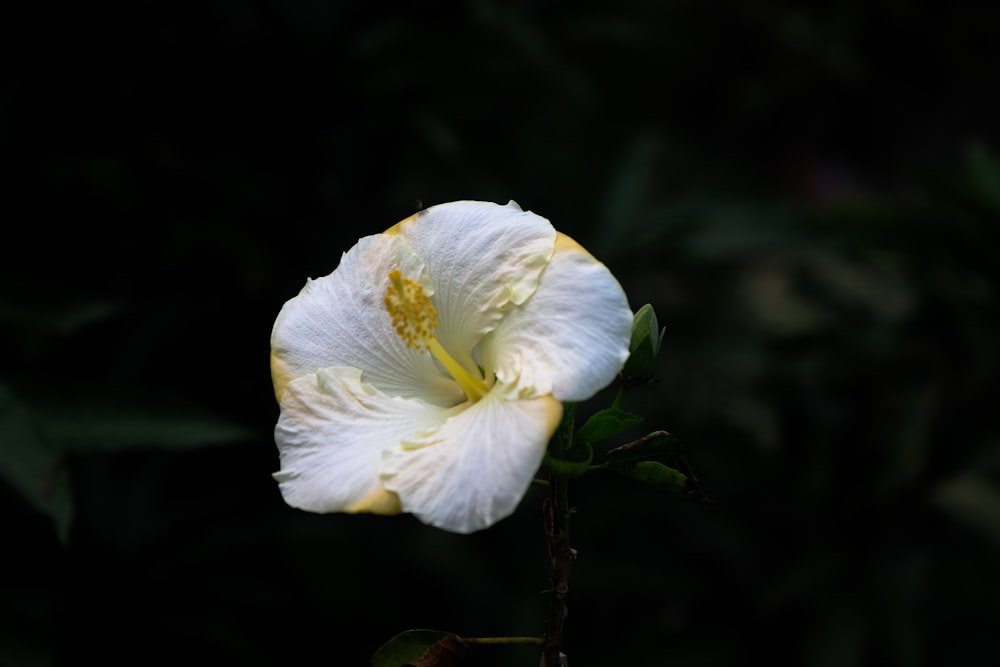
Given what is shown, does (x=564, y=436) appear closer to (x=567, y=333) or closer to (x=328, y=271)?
(x=567, y=333)

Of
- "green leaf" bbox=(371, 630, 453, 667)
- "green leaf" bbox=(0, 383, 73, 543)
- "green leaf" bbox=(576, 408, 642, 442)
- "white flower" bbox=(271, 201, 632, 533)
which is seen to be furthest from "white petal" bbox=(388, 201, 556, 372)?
"green leaf" bbox=(0, 383, 73, 543)

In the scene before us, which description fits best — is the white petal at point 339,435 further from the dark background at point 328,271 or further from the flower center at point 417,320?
the dark background at point 328,271

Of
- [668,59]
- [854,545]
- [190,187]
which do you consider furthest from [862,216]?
[668,59]

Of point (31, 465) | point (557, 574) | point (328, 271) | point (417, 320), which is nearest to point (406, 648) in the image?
point (557, 574)

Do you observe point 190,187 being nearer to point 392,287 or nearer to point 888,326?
→ point 392,287

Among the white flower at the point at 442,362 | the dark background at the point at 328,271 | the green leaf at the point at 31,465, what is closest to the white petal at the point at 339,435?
the white flower at the point at 442,362

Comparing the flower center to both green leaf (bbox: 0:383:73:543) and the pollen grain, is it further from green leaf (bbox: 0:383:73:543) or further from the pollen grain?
green leaf (bbox: 0:383:73:543)
